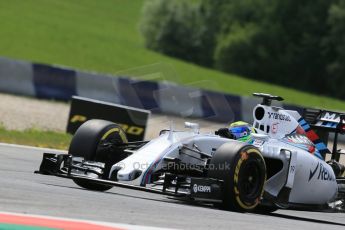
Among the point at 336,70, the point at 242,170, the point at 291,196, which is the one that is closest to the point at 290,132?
the point at 291,196

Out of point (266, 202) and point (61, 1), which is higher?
point (61, 1)

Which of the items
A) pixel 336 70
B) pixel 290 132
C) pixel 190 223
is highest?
pixel 336 70

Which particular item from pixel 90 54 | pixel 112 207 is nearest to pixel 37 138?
pixel 112 207

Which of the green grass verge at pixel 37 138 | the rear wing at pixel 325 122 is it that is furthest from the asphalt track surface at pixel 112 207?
the green grass verge at pixel 37 138

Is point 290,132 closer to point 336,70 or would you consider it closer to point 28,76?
point 28,76

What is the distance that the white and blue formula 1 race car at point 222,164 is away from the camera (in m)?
9.07

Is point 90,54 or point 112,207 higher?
point 90,54

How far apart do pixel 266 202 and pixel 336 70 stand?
49907mm

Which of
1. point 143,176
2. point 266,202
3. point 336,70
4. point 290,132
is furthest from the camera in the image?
point 336,70

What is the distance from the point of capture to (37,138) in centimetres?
1653

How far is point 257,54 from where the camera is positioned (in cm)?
6044

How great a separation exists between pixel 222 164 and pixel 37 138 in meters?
8.10

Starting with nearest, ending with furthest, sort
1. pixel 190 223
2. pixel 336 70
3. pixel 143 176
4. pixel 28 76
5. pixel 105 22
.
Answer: pixel 190 223, pixel 143 176, pixel 28 76, pixel 336 70, pixel 105 22

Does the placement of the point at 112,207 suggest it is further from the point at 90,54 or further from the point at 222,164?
the point at 90,54
